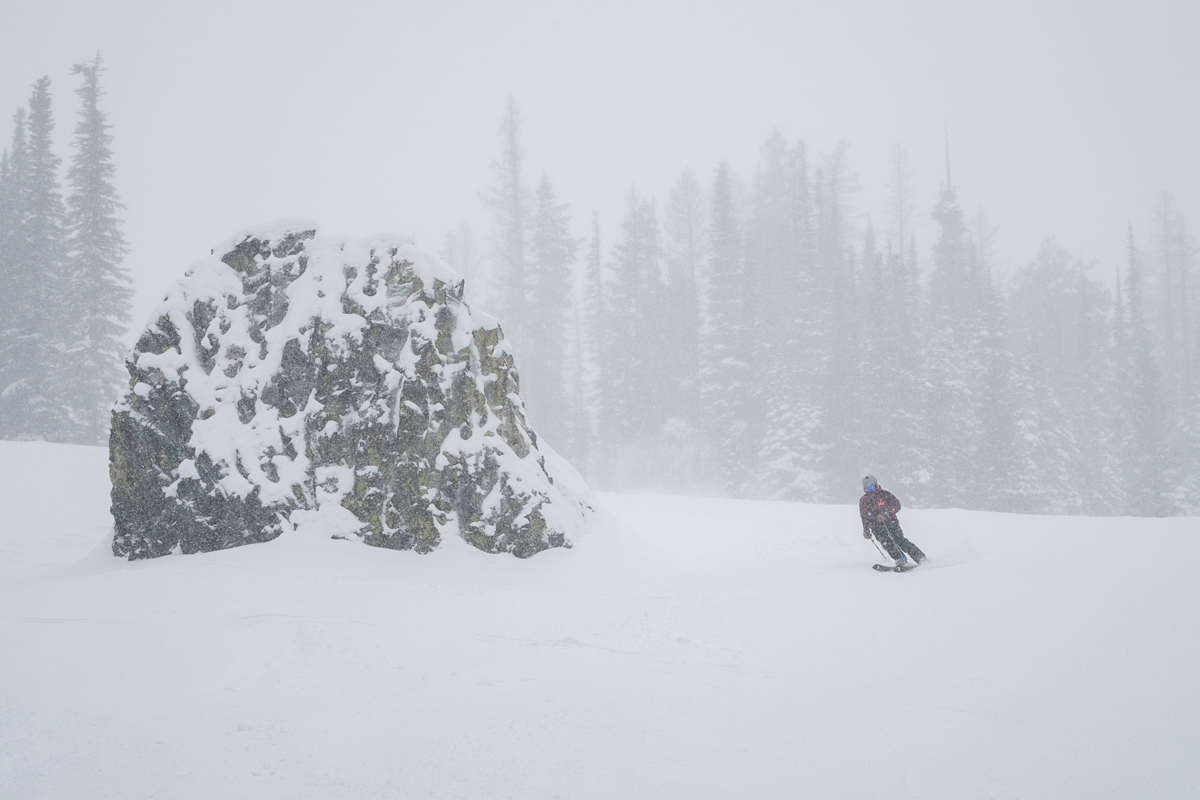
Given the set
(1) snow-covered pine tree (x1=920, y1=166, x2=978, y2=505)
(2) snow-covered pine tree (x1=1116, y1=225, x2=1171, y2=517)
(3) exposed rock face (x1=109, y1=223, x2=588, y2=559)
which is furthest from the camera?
(2) snow-covered pine tree (x1=1116, y1=225, x2=1171, y2=517)

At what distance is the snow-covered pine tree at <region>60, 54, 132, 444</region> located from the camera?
2341cm

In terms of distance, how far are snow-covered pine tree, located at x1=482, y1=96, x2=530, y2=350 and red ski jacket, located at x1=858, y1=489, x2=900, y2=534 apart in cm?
2972

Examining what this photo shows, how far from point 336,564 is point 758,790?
5.76m

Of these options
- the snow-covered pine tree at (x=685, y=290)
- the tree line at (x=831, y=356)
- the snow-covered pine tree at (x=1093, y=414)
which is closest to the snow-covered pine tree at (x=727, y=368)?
the tree line at (x=831, y=356)

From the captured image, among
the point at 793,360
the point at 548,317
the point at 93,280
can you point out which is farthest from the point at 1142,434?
the point at 93,280

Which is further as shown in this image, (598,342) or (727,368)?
(598,342)

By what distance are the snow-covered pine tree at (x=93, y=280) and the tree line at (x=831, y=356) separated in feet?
59.1

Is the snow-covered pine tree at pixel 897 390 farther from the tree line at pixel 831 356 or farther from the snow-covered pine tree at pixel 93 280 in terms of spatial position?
the snow-covered pine tree at pixel 93 280

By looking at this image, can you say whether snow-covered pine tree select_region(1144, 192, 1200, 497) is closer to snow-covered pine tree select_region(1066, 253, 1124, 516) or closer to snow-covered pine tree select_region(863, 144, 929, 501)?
snow-covered pine tree select_region(1066, 253, 1124, 516)

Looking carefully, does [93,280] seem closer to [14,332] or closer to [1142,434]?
[14,332]

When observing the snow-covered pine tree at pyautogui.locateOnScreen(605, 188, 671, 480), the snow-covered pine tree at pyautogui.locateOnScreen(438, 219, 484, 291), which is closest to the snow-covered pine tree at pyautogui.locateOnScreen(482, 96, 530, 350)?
the snow-covered pine tree at pyautogui.locateOnScreen(438, 219, 484, 291)

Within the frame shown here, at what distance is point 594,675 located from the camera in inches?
198

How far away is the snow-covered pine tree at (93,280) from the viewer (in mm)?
23406

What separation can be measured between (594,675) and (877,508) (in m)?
5.21
